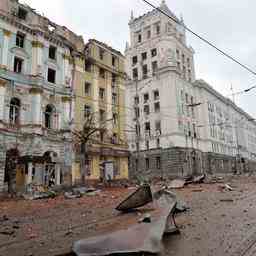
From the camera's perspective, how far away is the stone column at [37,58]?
2419 centimetres

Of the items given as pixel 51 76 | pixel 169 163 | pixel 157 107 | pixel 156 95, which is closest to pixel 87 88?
pixel 51 76

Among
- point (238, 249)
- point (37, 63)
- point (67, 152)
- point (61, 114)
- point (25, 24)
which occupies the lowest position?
point (238, 249)

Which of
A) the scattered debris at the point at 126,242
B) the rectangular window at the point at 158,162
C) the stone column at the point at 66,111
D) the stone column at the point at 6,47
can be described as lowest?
the scattered debris at the point at 126,242

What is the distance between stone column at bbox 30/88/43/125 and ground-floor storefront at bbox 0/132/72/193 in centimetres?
172

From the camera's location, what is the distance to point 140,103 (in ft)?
162

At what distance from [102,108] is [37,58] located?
9.28 m

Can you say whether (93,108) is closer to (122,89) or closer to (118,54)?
(122,89)

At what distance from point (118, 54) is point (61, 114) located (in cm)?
1358

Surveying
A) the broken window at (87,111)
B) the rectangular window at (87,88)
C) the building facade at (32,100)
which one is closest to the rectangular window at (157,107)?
the rectangular window at (87,88)

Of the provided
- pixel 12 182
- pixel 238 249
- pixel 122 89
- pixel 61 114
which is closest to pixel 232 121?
pixel 122 89

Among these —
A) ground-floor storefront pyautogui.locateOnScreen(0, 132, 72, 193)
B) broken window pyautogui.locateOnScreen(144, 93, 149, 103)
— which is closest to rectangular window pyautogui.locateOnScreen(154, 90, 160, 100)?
broken window pyautogui.locateOnScreen(144, 93, 149, 103)

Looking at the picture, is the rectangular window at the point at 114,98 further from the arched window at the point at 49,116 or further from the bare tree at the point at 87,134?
the arched window at the point at 49,116

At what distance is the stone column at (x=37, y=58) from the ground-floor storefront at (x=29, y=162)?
6.34 m

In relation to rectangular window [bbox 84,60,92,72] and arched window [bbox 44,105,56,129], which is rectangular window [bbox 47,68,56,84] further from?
rectangular window [bbox 84,60,92,72]
